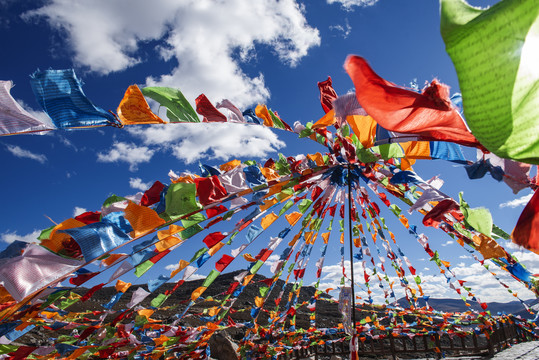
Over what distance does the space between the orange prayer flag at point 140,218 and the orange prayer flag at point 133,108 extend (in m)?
0.65

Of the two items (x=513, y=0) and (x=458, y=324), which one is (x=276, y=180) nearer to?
(x=513, y=0)

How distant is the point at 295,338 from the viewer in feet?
31.7

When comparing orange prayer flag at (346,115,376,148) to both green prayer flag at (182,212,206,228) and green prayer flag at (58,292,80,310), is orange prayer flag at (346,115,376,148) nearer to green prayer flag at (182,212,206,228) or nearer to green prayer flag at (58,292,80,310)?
green prayer flag at (182,212,206,228)

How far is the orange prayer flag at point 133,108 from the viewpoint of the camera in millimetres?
2398

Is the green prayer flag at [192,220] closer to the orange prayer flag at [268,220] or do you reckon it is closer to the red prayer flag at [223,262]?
the red prayer flag at [223,262]

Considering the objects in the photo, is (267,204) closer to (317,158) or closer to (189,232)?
(317,158)

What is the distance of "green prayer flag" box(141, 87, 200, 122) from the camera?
2.52 meters

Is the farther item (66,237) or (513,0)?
(66,237)

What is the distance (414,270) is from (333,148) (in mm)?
5724

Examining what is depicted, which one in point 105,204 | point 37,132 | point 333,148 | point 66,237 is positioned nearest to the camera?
point 37,132

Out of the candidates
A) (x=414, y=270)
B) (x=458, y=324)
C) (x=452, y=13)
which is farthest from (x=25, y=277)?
(x=458, y=324)

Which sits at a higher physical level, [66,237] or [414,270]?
[414,270]

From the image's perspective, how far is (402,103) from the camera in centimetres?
142

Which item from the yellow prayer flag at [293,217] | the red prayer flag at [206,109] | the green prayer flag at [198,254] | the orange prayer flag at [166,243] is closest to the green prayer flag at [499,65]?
the red prayer flag at [206,109]
